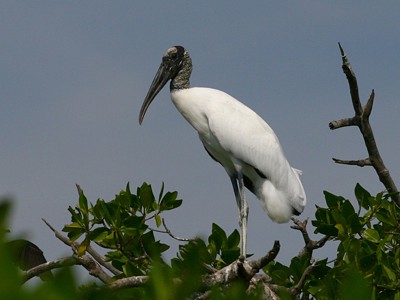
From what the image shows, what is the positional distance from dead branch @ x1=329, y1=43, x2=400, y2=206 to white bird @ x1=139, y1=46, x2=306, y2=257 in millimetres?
2195

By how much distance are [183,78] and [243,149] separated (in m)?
1.20

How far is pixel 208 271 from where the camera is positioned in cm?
567

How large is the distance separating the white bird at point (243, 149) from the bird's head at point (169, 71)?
185 millimetres

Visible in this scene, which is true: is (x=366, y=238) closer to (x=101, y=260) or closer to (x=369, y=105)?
(x=369, y=105)

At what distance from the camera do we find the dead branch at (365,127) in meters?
5.93

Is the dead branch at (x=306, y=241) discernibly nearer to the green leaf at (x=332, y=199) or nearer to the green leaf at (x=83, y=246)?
the green leaf at (x=332, y=199)

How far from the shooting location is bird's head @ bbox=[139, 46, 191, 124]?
9.41 m

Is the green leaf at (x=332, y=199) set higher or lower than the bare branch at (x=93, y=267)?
higher

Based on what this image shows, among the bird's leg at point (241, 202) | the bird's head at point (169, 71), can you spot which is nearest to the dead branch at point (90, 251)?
the bird's leg at point (241, 202)

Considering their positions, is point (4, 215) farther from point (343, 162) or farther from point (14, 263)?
point (343, 162)

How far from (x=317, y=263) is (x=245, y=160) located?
10.2ft

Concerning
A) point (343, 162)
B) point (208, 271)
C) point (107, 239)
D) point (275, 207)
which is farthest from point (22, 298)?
point (275, 207)

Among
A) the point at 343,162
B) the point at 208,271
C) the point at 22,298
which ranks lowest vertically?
the point at 208,271

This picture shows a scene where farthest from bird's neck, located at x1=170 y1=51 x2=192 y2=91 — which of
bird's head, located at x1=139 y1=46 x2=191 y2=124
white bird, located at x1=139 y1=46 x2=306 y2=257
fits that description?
white bird, located at x1=139 y1=46 x2=306 y2=257
